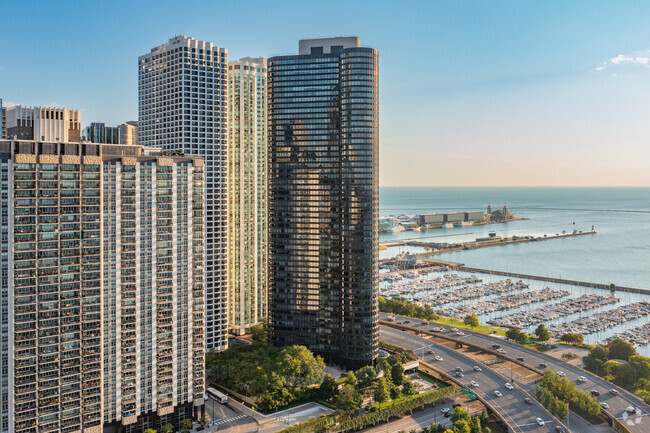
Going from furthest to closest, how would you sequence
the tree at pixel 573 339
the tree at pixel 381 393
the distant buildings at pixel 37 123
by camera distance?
the tree at pixel 573 339 < the tree at pixel 381 393 < the distant buildings at pixel 37 123

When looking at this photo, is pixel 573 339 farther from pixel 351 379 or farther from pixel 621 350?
pixel 351 379

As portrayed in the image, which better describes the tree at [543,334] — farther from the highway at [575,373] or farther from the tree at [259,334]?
the tree at [259,334]

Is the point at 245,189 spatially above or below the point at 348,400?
above

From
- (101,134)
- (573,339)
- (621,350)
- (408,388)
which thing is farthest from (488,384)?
(101,134)

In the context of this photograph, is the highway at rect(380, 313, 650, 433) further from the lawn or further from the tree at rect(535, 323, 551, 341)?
the tree at rect(535, 323, 551, 341)

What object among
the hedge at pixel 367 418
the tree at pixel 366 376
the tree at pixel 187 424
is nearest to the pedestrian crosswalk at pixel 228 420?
the tree at pixel 187 424

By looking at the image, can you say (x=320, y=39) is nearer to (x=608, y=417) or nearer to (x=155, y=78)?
(x=155, y=78)
